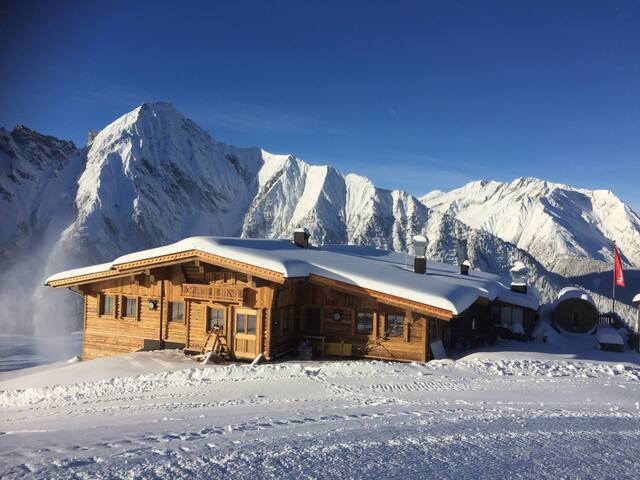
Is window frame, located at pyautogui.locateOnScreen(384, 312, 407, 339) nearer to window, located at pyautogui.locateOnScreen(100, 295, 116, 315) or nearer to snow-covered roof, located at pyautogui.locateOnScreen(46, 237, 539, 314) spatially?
snow-covered roof, located at pyautogui.locateOnScreen(46, 237, 539, 314)

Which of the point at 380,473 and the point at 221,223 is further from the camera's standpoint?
the point at 221,223

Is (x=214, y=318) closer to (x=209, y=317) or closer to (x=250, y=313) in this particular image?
(x=209, y=317)

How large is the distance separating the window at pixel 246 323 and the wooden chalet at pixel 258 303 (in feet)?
0.11

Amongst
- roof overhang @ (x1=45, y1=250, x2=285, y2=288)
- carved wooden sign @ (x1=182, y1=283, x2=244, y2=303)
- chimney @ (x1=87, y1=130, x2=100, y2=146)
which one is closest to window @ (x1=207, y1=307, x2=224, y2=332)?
carved wooden sign @ (x1=182, y1=283, x2=244, y2=303)

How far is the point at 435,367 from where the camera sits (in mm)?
12977

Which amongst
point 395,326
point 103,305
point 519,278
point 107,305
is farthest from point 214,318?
point 519,278

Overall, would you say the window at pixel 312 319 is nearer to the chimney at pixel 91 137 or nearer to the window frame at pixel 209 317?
the window frame at pixel 209 317

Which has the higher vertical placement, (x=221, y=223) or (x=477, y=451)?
(x=221, y=223)

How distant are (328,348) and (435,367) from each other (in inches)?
176

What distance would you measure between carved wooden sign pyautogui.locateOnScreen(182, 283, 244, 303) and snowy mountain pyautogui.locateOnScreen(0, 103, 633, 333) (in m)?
94.3

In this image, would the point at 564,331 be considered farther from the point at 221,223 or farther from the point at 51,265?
the point at 221,223

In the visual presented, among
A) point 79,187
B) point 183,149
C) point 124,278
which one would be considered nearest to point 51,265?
point 79,187

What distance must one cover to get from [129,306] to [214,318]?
13.2 feet

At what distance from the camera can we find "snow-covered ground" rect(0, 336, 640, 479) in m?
5.66
